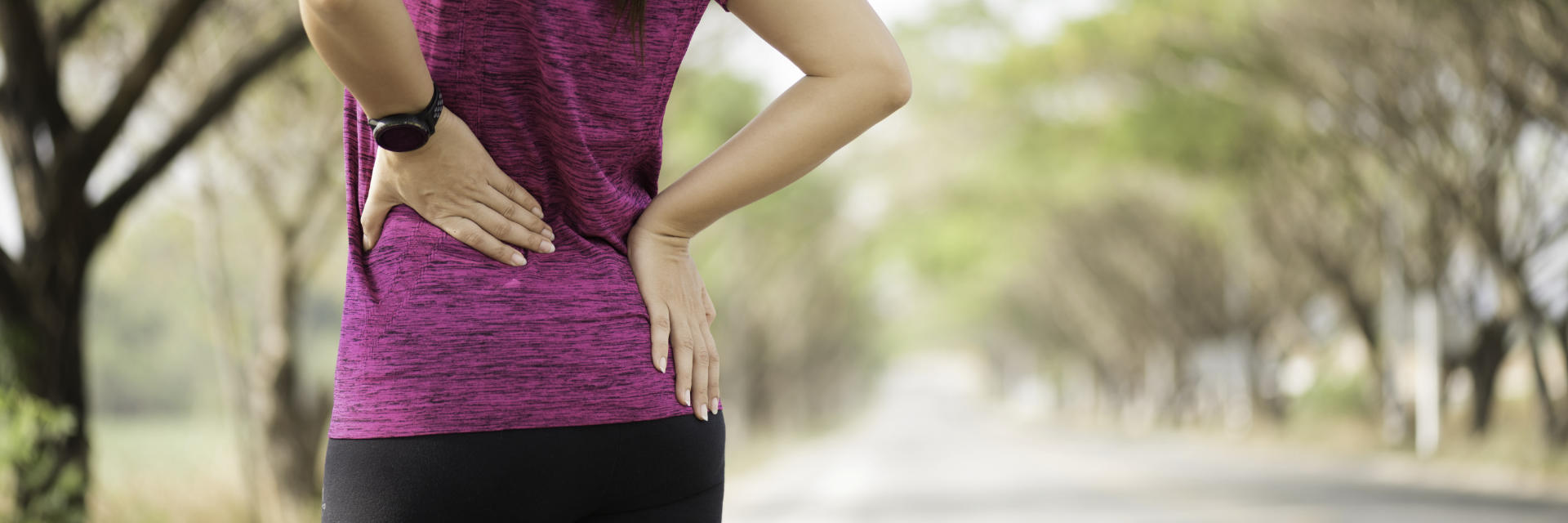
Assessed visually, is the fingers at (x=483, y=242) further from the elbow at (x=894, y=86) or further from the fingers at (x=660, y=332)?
the elbow at (x=894, y=86)

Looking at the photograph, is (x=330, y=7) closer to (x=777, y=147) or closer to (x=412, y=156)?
(x=412, y=156)

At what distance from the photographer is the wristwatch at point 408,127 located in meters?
1.21

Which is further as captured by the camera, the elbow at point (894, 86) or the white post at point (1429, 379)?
the white post at point (1429, 379)

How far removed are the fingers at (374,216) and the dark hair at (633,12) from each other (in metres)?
0.28

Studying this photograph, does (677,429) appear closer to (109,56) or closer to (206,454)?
(109,56)

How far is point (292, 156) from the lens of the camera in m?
10.0

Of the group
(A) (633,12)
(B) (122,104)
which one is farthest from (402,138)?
(B) (122,104)

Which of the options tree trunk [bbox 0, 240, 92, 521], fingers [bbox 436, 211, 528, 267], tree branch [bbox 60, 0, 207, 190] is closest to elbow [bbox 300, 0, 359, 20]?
fingers [bbox 436, 211, 528, 267]

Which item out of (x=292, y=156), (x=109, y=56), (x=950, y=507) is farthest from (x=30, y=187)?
(x=950, y=507)

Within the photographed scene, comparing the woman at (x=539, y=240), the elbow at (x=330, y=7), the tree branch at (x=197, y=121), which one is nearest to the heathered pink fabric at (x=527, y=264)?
the woman at (x=539, y=240)

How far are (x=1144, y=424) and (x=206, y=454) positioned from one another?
35.5 m

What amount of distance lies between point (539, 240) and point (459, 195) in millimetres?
84

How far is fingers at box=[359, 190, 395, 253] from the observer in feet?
4.14

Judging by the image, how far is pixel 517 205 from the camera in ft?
4.07
